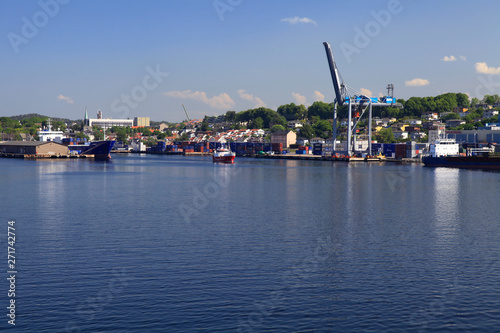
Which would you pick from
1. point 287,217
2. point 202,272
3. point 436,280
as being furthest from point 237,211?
point 436,280

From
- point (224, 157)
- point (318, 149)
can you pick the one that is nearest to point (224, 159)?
point (224, 157)

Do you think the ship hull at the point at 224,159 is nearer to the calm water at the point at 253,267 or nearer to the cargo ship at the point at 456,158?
the cargo ship at the point at 456,158

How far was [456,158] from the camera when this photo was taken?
96688mm

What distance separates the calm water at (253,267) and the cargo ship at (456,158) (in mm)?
59998

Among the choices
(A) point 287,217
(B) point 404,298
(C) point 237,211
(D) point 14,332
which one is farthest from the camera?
(C) point 237,211

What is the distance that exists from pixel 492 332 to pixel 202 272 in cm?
972

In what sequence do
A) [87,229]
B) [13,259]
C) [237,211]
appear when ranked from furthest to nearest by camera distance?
[237,211] < [87,229] < [13,259]

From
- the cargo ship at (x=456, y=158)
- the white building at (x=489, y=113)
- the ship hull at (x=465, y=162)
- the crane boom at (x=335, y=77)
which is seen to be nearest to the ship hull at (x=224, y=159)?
the crane boom at (x=335, y=77)

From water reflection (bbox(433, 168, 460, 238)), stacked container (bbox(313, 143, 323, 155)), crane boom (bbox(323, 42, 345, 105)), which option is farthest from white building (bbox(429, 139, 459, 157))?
water reflection (bbox(433, 168, 460, 238))

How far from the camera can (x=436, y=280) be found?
18.0 meters

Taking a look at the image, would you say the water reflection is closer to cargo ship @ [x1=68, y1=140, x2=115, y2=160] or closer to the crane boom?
the crane boom

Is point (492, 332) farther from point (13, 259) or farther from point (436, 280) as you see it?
point (13, 259)

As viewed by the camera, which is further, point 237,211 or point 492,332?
point 237,211

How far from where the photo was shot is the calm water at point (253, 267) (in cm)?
1439
